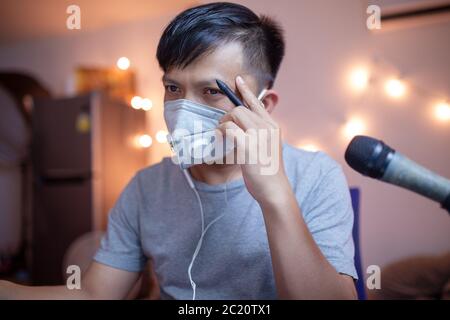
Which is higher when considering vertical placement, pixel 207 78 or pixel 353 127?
pixel 207 78

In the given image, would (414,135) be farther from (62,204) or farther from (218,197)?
(62,204)

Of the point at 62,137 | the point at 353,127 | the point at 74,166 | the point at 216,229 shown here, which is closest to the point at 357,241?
the point at 216,229

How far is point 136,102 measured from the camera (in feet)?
8.04

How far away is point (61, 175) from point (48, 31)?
3.14 ft

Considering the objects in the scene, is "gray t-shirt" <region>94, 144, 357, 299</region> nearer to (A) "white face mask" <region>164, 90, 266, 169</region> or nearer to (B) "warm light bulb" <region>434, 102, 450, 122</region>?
(A) "white face mask" <region>164, 90, 266, 169</region>

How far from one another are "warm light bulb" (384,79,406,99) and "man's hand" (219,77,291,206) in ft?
2.98

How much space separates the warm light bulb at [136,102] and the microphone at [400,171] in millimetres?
2220

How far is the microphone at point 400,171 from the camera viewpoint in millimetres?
353

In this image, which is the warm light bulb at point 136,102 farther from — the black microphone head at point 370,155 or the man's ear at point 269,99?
the black microphone head at point 370,155

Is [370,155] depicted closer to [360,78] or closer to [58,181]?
[360,78]

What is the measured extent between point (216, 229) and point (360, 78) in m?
0.95

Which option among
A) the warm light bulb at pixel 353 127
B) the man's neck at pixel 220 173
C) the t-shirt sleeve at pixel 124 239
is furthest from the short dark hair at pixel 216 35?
the warm light bulb at pixel 353 127

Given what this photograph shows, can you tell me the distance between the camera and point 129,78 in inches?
97.7

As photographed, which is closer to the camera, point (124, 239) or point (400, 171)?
Answer: point (400, 171)
